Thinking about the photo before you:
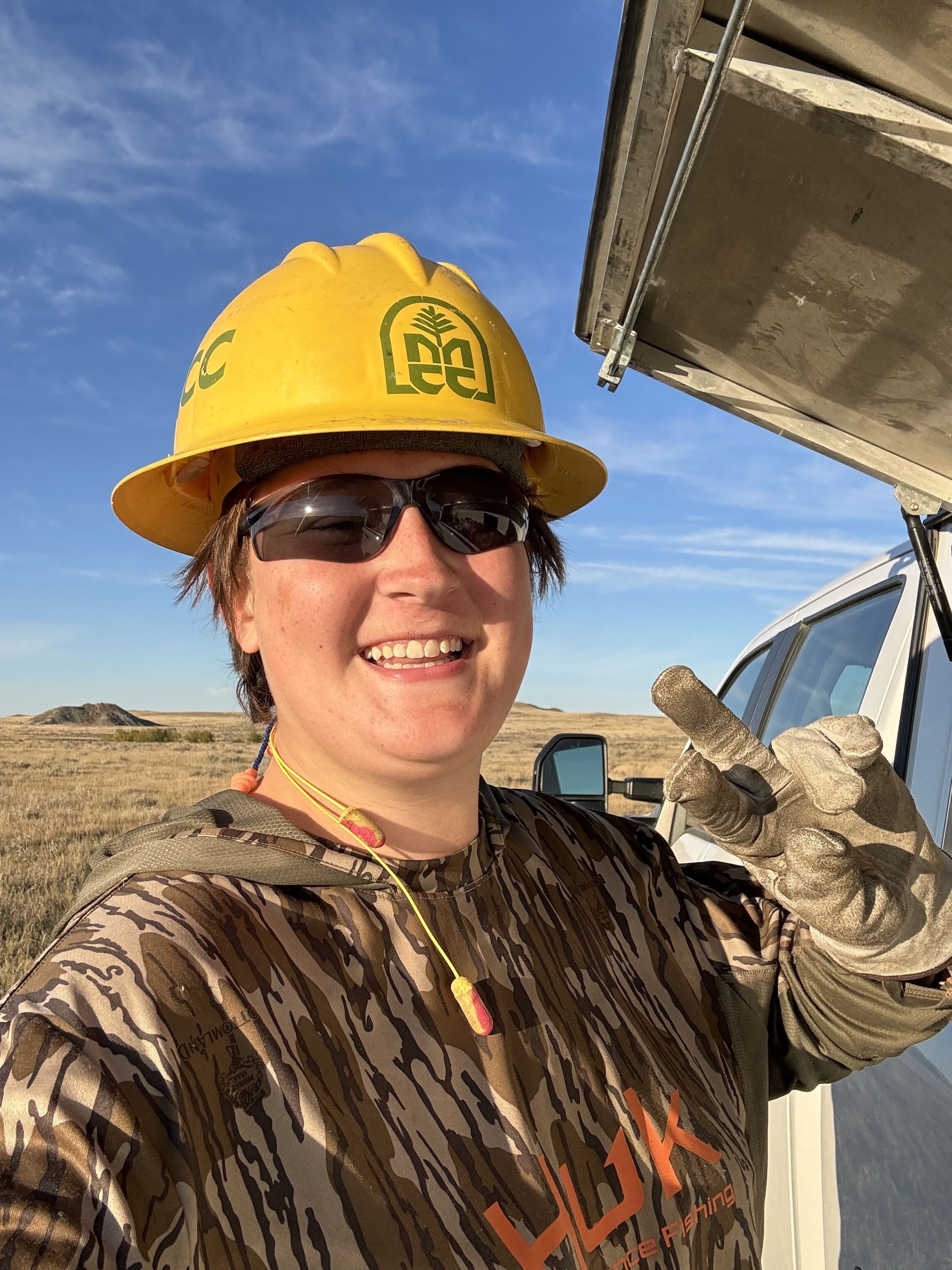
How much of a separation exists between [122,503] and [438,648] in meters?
0.79

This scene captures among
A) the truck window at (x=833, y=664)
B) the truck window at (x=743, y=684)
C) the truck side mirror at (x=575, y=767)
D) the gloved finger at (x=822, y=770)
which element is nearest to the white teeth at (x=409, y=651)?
the gloved finger at (x=822, y=770)

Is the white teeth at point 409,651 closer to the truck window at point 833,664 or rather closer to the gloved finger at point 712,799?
the gloved finger at point 712,799

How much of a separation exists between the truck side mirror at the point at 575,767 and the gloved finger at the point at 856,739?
218 cm

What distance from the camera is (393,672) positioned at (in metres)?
1.58

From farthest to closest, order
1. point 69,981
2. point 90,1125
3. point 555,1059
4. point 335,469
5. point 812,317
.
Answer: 1. point 335,469
2. point 812,317
3. point 555,1059
4. point 69,981
5. point 90,1125

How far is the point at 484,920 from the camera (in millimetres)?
1582

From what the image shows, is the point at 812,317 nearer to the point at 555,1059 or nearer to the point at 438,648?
the point at 438,648

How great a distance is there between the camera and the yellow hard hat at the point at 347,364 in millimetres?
1655

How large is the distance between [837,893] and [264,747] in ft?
3.62

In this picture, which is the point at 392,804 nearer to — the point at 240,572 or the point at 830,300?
the point at 240,572

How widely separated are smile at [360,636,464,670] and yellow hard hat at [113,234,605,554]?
0.36m

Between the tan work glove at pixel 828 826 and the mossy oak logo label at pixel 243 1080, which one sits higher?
the tan work glove at pixel 828 826

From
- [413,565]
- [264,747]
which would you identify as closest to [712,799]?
[413,565]

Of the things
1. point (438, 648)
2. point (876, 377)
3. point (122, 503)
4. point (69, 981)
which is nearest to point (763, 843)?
point (438, 648)
